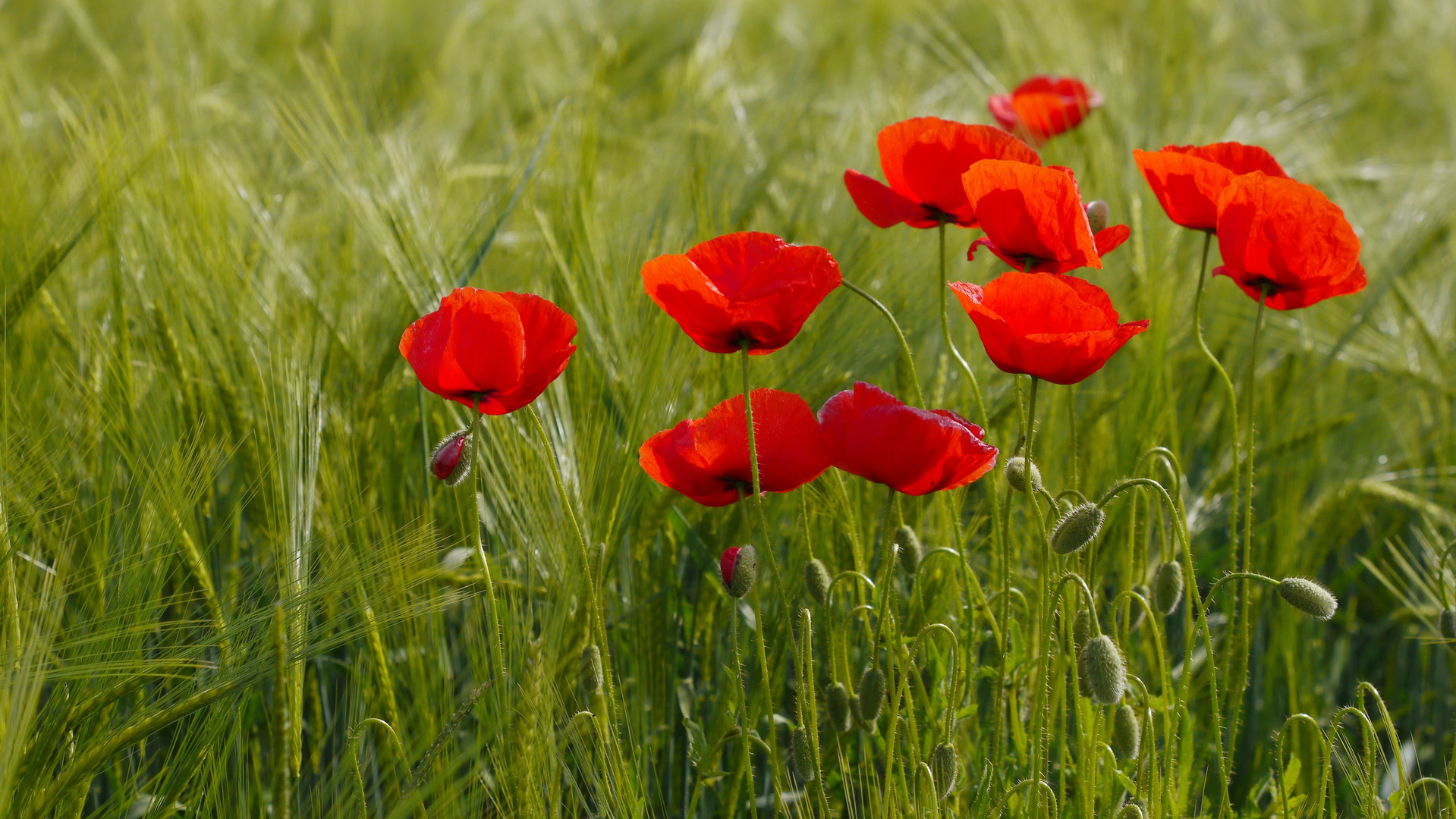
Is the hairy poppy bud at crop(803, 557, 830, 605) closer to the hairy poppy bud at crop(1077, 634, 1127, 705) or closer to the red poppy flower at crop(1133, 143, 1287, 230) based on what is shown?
the hairy poppy bud at crop(1077, 634, 1127, 705)

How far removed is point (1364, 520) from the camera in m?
1.24

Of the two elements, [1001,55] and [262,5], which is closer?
[1001,55]

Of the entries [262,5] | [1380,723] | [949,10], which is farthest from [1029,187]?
[262,5]

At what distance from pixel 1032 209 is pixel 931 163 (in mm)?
108

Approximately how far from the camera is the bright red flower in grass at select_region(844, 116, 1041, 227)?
2.46ft

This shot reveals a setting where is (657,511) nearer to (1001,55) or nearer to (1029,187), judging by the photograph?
(1029,187)

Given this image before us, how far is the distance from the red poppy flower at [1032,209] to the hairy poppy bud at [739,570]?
0.79ft

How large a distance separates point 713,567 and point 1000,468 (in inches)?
9.5

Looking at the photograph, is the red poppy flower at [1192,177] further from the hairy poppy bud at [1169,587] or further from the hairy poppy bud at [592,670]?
the hairy poppy bud at [592,670]

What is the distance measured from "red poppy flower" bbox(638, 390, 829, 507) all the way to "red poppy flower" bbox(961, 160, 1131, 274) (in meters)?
0.16

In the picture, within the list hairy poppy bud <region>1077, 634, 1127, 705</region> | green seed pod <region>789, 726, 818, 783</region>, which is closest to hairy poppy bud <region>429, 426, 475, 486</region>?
green seed pod <region>789, 726, 818, 783</region>

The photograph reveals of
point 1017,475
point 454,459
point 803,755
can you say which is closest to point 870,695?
point 803,755

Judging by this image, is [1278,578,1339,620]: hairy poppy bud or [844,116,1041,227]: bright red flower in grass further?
[844,116,1041,227]: bright red flower in grass

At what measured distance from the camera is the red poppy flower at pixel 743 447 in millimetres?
662
